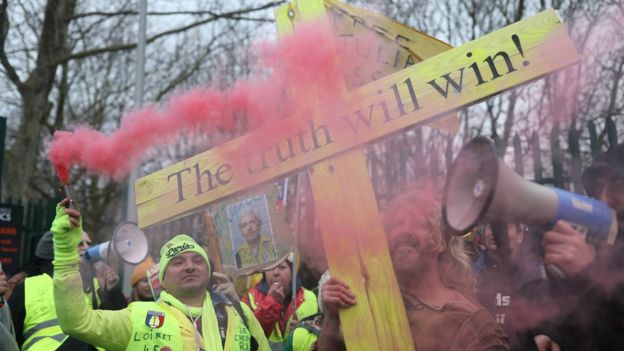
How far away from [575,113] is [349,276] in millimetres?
1871

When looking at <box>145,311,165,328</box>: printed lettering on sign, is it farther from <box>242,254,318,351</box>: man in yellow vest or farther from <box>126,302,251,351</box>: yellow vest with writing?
<box>242,254,318,351</box>: man in yellow vest

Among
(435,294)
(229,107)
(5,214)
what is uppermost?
(5,214)

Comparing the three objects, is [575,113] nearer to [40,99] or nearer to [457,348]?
[457,348]

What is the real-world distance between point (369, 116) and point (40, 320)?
2826mm

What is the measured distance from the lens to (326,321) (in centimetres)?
266

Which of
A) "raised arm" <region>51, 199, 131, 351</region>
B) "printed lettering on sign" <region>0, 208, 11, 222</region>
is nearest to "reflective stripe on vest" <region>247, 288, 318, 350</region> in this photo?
"raised arm" <region>51, 199, 131, 351</region>

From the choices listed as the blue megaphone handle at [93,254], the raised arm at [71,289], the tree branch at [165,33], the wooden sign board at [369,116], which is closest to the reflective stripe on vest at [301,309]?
the blue megaphone handle at [93,254]

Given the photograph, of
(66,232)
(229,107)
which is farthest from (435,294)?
(66,232)

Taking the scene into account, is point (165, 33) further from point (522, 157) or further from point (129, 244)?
point (522, 157)

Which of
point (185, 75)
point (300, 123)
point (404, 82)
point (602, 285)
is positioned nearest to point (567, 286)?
point (602, 285)

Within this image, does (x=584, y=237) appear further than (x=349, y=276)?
No

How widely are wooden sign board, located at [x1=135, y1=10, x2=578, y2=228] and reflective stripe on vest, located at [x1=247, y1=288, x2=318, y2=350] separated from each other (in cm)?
193

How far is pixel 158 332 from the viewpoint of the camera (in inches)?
118

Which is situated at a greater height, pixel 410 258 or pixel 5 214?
pixel 5 214
